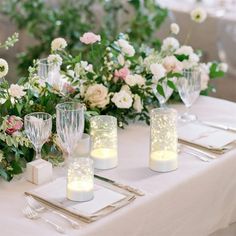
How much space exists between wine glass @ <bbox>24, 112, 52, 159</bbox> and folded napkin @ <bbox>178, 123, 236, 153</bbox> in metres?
0.52

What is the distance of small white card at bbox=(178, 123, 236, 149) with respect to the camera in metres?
2.09

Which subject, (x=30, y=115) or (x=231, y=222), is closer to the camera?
(x=30, y=115)

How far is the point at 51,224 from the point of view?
5.16 ft

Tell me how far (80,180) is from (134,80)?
623mm

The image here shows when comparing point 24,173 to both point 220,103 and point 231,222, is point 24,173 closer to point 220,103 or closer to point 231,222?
point 231,222

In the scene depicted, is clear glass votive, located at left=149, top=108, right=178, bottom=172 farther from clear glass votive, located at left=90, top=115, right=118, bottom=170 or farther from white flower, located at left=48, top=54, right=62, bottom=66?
white flower, located at left=48, top=54, right=62, bottom=66

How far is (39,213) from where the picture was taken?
64.2 inches

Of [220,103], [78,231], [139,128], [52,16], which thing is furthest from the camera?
[52,16]

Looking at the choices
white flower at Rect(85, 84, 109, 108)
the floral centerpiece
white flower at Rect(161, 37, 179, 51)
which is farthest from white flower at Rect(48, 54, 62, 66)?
white flower at Rect(161, 37, 179, 51)

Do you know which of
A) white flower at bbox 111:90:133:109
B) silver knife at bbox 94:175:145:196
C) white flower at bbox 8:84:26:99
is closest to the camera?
silver knife at bbox 94:175:145:196

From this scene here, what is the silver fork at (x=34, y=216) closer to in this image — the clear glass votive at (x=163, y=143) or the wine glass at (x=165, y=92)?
the clear glass votive at (x=163, y=143)

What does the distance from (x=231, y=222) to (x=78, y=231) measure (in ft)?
2.34


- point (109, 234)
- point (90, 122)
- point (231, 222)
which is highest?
point (90, 122)

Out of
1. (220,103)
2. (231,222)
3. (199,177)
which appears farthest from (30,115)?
(220,103)
